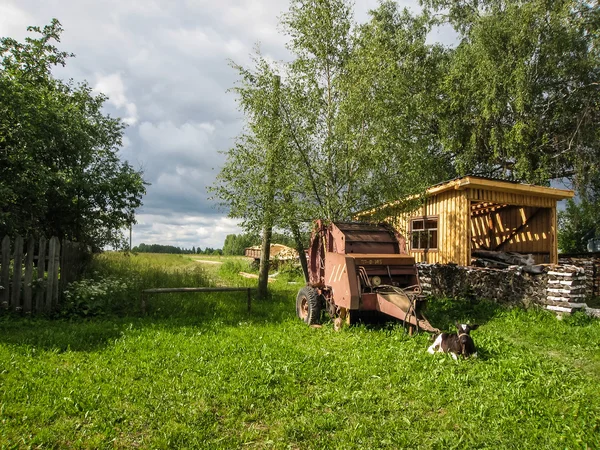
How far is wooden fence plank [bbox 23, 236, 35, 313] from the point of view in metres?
8.60

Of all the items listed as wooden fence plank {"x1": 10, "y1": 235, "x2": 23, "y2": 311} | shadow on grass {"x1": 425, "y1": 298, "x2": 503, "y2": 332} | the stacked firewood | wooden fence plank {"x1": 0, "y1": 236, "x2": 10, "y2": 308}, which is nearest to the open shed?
shadow on grass {"x1": 425, "y1": 298, "x2": 503, "y2": 332}

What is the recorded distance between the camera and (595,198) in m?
19.5

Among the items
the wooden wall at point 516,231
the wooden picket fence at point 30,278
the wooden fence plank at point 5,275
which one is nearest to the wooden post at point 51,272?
the wooden picket fence at point 30,278

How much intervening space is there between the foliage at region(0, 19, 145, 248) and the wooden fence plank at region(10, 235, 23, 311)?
819 millimetres

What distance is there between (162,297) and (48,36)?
8.59m

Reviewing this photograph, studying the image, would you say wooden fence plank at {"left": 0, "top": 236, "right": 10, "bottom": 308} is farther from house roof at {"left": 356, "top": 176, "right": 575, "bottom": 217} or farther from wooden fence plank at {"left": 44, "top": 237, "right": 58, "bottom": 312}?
house roof at {"left": 356, "top": 176, "right": 575, "bottom": 217}

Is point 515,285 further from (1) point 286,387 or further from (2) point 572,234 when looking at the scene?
(2) point 572,234

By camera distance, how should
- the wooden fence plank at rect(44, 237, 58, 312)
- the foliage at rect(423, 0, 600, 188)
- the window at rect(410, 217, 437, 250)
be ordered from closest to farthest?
1. the wooden fence plank at rect(44, 237, 58, 312)
2. the window at rect(410, 217, 437, 250)
3. the foliage at rect(423, 0, 600, 188)

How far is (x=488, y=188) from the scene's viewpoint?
1357 cm

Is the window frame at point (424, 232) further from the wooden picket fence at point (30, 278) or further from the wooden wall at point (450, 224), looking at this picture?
the wooden picket fence at point (30, 278)

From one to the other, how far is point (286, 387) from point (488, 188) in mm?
11394

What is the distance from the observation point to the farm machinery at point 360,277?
7477 millimetres

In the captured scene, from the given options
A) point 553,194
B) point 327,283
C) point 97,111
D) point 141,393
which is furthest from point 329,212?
point 97,111

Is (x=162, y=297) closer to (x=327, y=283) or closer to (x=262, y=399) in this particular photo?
(x=327, y=283)
